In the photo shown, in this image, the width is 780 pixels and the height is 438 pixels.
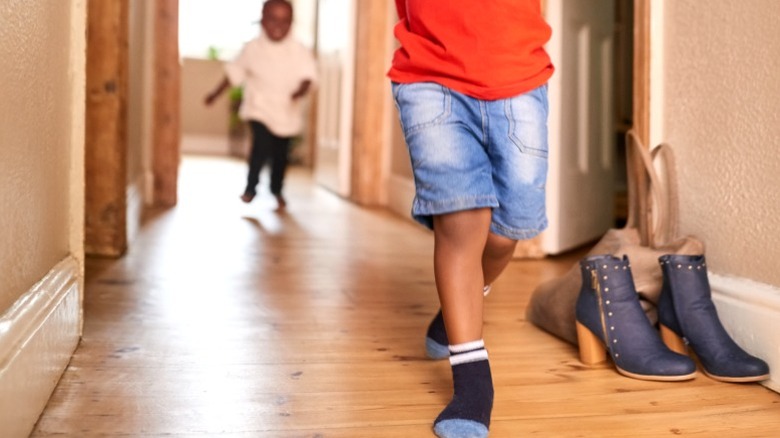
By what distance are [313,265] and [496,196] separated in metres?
1.17

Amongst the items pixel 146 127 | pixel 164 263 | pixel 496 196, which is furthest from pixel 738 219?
pixel 146 127

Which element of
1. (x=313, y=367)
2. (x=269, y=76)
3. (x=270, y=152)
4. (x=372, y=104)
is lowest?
(x=313, y=367)

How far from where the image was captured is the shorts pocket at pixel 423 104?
1118 mm

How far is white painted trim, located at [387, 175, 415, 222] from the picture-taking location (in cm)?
351

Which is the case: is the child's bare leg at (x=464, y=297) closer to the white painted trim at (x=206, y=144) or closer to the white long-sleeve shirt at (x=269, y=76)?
the white long-sleeve shirt at (x=269, y=76)

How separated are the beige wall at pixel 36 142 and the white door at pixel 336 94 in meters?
2.94

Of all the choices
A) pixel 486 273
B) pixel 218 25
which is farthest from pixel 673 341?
pixel 218 25

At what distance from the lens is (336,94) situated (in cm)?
476

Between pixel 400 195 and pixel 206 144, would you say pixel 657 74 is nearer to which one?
pixel 400 195

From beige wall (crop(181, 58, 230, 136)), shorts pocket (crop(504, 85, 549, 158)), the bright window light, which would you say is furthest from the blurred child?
the bright window light

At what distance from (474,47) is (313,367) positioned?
0.56m

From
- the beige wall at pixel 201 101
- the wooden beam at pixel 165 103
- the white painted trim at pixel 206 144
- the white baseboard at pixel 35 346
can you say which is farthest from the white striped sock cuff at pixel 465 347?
the white painted trim at pixel 206 144

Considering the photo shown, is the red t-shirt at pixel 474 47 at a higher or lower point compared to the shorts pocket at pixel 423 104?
higher

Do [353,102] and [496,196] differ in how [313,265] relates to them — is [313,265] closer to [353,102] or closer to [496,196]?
[496,196]
